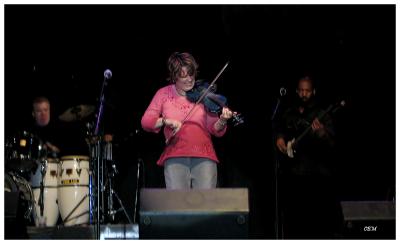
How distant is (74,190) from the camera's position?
22.6 feet

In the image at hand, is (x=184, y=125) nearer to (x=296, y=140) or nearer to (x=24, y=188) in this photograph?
(x=296, y=140)

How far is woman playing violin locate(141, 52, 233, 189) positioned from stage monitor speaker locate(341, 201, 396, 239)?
1.01 meters

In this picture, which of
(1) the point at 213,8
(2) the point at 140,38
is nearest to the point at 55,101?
(2) the point at 140,38

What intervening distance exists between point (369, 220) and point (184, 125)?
1.43 meters

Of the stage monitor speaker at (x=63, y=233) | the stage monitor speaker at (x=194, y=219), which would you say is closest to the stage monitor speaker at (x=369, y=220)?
the stage monitor speaker at (x=194, y=219)

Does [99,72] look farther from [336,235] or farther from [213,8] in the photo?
[336,235]

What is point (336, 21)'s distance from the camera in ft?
23.6

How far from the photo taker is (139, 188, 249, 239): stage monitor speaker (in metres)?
3.92

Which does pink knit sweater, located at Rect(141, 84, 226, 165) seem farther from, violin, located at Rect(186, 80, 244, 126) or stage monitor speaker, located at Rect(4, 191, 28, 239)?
stage monitor speaker, located at Rect(4, 191, 28, 239)

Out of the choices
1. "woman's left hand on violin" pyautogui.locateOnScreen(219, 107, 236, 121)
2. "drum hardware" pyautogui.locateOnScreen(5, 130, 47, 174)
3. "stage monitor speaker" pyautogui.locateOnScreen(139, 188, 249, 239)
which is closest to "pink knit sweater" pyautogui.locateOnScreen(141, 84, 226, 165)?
"woman's left hand on violin" pyautogui.locateOnScreen(219, 107, 236, 121)

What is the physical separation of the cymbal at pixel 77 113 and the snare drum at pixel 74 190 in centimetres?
40

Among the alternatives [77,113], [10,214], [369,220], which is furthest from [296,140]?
[10,214]

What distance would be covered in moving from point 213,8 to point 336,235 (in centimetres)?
260

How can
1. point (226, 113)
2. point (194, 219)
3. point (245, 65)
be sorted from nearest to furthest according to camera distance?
point (194, 219), point (226, 113), point (245, 65)
